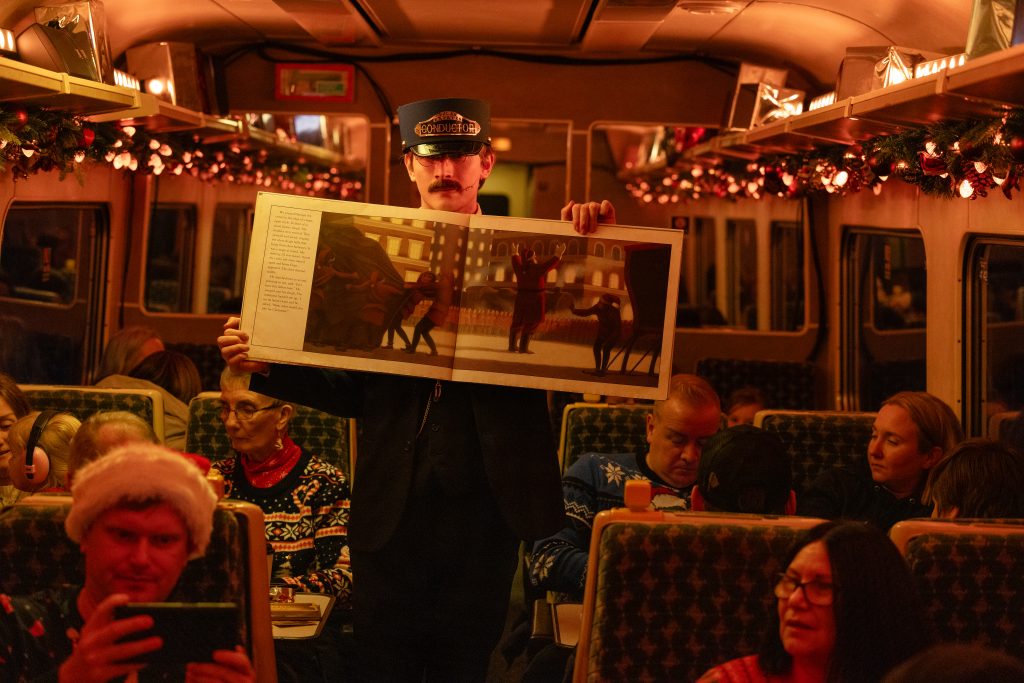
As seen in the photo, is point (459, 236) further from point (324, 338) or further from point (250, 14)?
point (250, 14)

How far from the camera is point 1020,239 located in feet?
15.7

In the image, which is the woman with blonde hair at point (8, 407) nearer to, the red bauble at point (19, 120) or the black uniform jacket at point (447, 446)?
the red bauble at point (19, 120)

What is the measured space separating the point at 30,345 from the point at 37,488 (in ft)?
12.3

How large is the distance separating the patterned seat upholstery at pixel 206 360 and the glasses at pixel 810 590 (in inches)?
246

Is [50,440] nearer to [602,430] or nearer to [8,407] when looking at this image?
[8,407]

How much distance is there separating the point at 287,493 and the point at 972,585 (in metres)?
2.19

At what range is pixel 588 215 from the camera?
7.86 ft

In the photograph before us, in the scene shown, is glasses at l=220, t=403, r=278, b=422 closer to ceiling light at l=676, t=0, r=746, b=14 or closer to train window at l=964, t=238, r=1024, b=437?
train window at l=964, t=238, r=1024, b=437

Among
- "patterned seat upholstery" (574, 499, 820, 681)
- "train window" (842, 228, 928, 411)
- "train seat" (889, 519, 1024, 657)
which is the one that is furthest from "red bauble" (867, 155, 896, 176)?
"patterned seat upholstery" (574, 499, 820, 681)

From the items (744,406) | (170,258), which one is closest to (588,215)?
(744,406)

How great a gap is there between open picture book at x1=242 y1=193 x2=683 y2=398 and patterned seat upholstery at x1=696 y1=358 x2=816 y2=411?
5.59 metres

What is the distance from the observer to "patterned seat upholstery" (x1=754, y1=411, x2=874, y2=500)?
4.61 m

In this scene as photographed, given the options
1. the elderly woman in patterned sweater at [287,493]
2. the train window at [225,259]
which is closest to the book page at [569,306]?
the elderly woman in patterned sweater at [287,493]

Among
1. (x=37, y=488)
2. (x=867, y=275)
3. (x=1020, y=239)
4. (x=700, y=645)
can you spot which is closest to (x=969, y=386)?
(x=1020, y=239)
